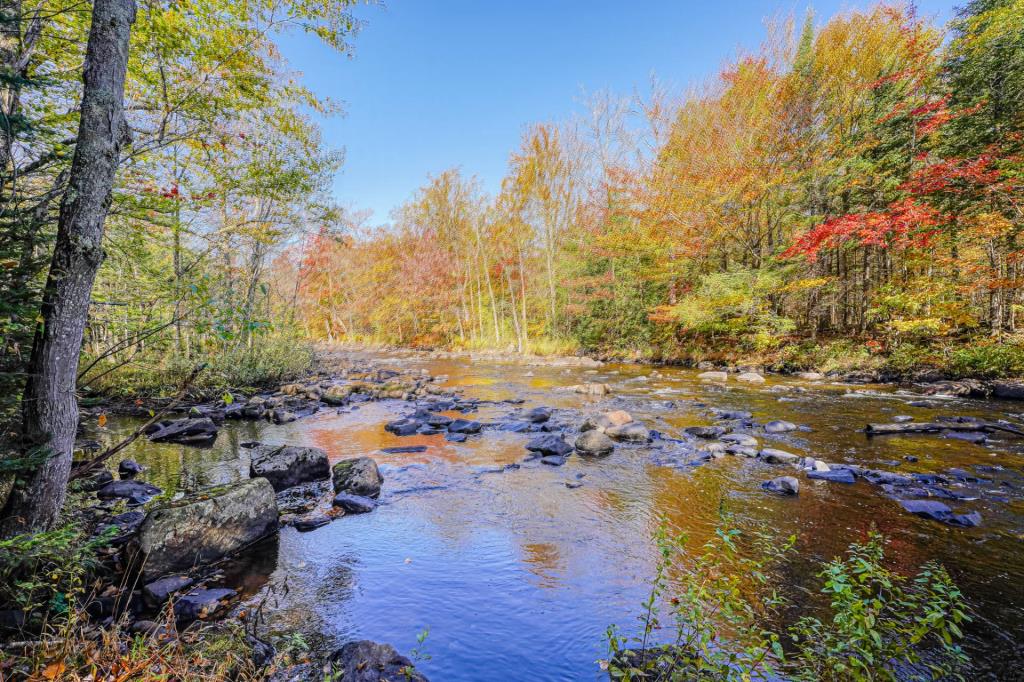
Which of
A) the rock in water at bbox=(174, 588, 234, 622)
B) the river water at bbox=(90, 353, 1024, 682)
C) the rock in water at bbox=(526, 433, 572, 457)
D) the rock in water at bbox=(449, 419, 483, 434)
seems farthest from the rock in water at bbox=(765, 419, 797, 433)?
the rock in water at bbox=(174, 588, 234, 622)

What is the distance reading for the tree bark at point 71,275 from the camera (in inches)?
128

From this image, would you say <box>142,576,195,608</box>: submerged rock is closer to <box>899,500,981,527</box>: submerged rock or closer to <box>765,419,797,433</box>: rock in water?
<box>899,500,981,527</box>: submerged rock

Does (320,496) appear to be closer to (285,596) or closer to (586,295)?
(285,596)

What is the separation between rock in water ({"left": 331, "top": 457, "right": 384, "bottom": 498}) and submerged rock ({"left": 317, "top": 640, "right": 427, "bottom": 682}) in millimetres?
3353

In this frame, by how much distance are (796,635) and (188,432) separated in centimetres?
1105

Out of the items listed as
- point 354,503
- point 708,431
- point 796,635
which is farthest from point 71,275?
point 708,431

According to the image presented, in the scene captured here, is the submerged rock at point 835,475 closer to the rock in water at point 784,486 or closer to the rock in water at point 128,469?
the rock in water at point 784,486

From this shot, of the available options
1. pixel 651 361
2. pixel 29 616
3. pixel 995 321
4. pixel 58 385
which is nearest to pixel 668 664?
pixel 29 616

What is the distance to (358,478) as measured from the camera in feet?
21.3

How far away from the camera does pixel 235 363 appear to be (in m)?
13.4

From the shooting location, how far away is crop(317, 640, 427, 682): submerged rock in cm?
278

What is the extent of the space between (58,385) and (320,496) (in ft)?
11.8

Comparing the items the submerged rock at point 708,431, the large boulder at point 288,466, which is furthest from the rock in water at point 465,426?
the submerged rock at point 708,431

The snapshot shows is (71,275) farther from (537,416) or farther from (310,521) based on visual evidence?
(537,416)
